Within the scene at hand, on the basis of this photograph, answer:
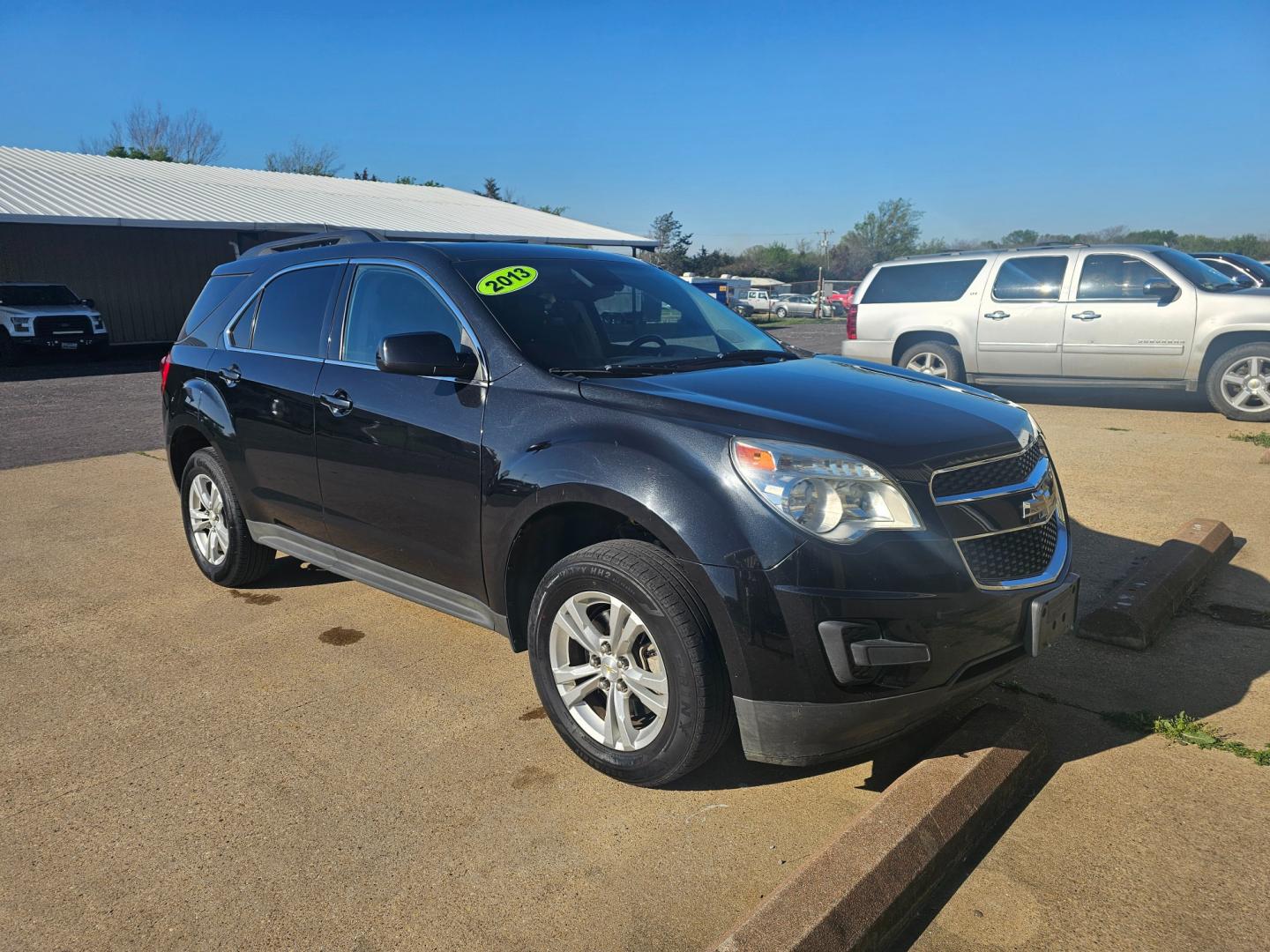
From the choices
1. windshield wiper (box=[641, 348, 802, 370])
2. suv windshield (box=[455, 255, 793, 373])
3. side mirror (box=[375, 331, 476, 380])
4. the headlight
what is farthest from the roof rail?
the headlight

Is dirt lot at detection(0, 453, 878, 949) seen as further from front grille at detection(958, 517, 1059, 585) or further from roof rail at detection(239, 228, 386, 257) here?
roof rail at detection(239, 228, 386, 257)

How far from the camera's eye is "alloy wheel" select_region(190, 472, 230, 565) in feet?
16.5

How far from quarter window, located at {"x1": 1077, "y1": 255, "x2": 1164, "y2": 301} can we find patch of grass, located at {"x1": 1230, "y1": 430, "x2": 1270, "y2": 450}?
2066 millimetres

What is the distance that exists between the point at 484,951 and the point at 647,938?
400 mm

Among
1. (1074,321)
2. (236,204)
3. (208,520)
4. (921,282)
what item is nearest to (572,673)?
(208,520)

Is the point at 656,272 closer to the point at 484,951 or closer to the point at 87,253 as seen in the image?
the point at 484,951

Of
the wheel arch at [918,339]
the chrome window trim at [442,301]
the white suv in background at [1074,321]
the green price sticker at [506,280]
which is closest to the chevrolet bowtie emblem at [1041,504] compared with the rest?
the chrome window trim at [442,301]

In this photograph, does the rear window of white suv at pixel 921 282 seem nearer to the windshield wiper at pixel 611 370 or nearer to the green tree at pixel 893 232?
the windshield wiper at pixel 611 370

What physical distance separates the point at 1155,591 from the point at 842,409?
6.91 feet

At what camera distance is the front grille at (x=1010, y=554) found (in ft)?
9.43

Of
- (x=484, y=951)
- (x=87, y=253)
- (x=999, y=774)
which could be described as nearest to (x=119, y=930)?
(x=484, y=951)

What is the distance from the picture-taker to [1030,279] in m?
11.2

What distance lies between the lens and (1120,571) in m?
5.06

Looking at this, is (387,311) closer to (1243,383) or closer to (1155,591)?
(1155,591)
